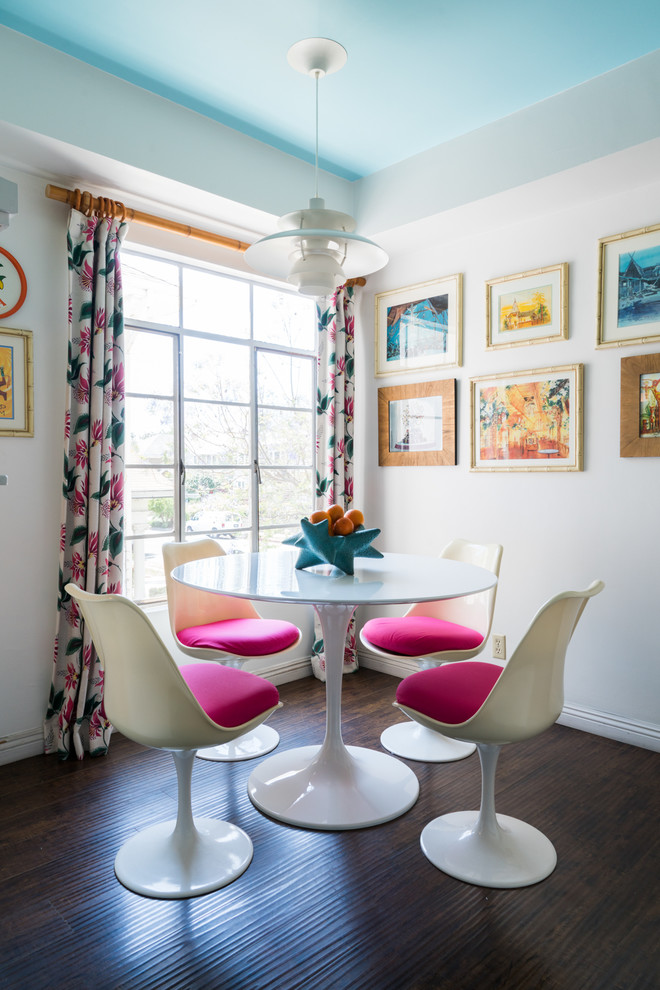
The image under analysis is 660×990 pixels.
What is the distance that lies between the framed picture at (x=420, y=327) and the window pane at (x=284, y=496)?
0.85 meters

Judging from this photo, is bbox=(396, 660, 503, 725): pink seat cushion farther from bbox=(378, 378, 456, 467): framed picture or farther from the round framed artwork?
the round framed artwork

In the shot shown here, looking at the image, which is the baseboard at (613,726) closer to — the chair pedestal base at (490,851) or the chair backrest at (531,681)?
the chair pedestal base at (490,851)

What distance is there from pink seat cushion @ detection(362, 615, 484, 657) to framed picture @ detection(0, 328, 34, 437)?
5.79ft

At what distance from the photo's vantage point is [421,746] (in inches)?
109

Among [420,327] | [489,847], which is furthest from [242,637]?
[420,327]

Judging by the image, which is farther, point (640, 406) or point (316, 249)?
point (640, 406)

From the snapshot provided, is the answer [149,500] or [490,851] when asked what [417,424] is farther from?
[490,851]

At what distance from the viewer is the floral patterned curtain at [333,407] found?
379cm

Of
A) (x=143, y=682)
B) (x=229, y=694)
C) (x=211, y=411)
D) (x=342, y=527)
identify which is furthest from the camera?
(x=211, y=411)

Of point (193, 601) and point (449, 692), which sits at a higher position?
point (193, 601)

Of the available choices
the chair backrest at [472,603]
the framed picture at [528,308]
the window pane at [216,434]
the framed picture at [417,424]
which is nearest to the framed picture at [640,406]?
the framed picture at [528,308]

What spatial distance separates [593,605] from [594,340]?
4.14ft

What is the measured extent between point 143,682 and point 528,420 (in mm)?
2334

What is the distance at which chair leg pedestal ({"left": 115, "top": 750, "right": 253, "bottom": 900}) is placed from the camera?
183 cm
